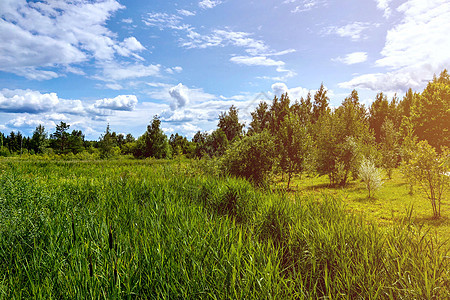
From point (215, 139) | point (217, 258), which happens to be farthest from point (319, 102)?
point (217, 258)

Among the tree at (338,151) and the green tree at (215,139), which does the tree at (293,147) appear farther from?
the green tree at (215,139)

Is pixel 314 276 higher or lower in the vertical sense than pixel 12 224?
lower

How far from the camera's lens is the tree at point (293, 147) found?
17.9m

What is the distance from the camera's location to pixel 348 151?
20297 millimetres

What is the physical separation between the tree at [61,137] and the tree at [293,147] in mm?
49334

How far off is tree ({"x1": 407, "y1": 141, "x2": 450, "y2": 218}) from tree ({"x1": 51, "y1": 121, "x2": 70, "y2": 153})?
5704 cm

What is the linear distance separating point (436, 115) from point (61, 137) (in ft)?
201

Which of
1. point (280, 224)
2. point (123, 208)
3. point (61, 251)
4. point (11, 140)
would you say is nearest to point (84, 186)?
point (123, 208)

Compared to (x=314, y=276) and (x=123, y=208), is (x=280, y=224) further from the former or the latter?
(x=123, y=208)

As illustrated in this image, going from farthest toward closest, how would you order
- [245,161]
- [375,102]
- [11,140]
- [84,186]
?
[11,140], [375,102], [245,161], [84,186]

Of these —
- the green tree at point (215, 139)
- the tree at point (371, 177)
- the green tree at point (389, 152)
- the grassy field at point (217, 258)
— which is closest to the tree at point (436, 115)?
the green tree at point (389, 152)

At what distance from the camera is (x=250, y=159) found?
572 inches

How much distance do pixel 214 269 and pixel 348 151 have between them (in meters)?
20.1

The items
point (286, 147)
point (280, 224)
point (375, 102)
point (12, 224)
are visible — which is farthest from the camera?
point (375, 102)
